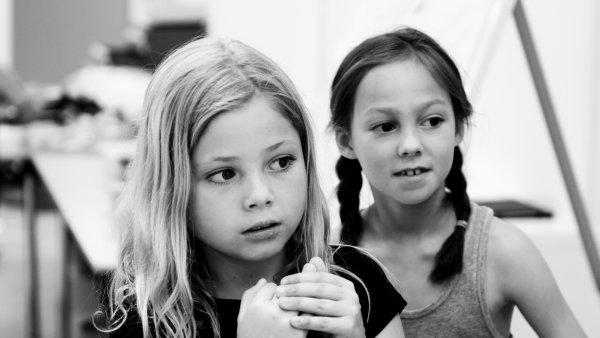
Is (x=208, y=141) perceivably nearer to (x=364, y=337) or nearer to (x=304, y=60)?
(x=364, y=337)

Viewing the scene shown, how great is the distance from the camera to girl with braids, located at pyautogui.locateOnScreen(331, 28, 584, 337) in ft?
3.84

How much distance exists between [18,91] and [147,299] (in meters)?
4.33

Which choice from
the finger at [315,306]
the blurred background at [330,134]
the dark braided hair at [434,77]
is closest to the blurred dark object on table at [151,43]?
the blurred background at [330,134]

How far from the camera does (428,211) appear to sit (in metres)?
1.29

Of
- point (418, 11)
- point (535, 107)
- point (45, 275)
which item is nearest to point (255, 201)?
point (418, 11)

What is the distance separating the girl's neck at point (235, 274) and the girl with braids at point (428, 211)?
239mm

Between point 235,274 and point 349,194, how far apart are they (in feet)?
1.18

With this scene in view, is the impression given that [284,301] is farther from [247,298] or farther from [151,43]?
[151,43]

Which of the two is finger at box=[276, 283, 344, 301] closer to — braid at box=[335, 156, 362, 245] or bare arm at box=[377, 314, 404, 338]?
bare arm at box=[377, 314, 404, 338]

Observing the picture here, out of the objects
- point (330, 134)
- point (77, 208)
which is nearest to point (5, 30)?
point (77, 208)

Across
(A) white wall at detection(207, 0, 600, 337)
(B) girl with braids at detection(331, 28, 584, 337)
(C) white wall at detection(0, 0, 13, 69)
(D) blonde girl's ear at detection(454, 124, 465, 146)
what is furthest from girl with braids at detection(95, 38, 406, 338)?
(C) white wall at detection(0, 0, 13, 69)

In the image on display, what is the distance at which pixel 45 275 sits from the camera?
4555mm

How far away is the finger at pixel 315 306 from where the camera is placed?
90 centimetres

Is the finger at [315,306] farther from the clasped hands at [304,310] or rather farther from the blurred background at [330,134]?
the blurred background at [330,134]
